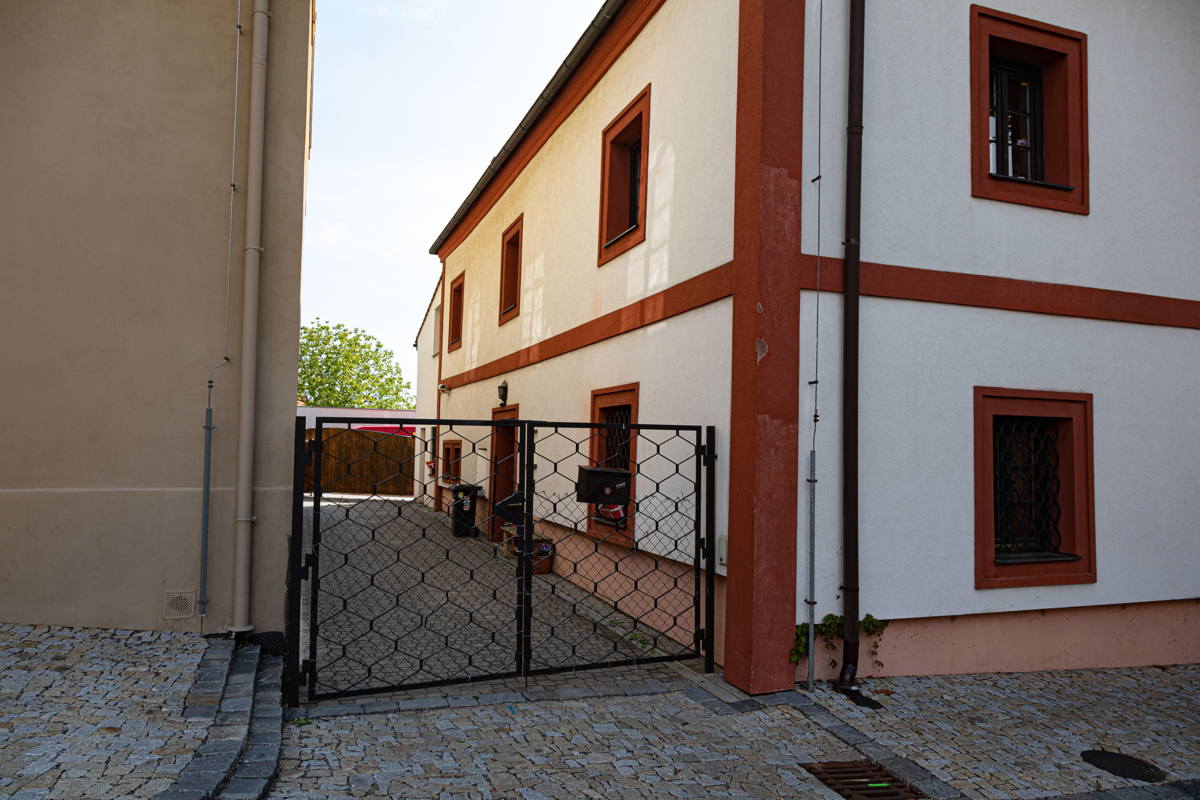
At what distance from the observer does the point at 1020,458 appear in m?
6.52

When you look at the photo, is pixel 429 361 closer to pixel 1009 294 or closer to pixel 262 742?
pixel 1009 294

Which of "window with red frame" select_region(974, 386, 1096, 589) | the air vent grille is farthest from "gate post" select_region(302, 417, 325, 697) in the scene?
"window with red frame" select_region(974, 386, 1096, 589)

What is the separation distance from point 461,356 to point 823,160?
11.5 meters

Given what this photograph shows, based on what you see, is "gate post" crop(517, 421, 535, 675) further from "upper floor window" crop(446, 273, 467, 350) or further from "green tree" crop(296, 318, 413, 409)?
"green tree" crop(296, 318, 413, 409)

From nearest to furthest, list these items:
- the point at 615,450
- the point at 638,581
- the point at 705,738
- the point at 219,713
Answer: the point at 219,713 → the point at 705,738 → the point at 638,581 → the point at 615,450

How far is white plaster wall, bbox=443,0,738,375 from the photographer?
6.45 m

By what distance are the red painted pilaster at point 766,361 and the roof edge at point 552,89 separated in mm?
3323

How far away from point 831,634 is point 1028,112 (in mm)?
4677

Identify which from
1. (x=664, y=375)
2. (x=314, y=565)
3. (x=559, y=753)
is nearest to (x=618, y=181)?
(x=664, y=375)

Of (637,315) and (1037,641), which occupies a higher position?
(637,315)

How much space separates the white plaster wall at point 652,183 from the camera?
645 cm

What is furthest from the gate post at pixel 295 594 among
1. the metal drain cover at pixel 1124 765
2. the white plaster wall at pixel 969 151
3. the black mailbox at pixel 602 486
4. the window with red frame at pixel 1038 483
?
the window with red frame at pixel 1038 483

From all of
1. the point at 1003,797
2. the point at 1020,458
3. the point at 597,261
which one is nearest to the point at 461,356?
the point at 597,261

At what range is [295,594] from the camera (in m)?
4.83
